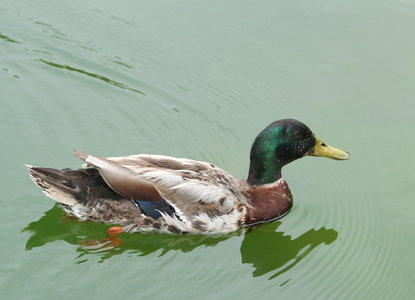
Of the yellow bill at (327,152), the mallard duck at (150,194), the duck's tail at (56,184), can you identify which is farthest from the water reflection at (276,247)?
the duck's tail at (56,184)

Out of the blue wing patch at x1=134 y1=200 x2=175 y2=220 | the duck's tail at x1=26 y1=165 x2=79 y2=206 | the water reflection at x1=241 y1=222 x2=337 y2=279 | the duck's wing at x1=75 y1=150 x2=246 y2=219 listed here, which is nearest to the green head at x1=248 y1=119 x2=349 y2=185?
the duck's wing at x1=75 y1=150 x2=246 y2=219

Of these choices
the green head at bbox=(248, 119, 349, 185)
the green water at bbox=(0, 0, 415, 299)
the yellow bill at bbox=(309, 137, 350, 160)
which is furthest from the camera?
the yellow bill at bbox=(309, 137, 350, 160)

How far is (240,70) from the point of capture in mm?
8742

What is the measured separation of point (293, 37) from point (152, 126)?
277 centimetres

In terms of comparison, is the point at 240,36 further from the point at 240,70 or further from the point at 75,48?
the point at 75,48

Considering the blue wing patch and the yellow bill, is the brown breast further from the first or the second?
the blue wing patch

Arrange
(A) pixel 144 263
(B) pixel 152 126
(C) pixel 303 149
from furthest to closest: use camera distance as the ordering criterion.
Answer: (B) pixel 152 126, (C) pixel 303 149, (A) pixel 144 263

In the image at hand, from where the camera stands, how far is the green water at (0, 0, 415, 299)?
5875mm

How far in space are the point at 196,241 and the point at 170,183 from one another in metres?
0.59

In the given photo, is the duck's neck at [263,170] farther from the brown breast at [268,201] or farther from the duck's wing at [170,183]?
the duck's wing at [170,183]

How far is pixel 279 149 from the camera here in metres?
6.73

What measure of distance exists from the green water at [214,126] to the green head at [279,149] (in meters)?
0.48

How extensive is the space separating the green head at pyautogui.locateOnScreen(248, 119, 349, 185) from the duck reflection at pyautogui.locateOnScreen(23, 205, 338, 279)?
1.89 ft

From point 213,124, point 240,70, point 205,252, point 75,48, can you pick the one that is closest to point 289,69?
point 240,70
